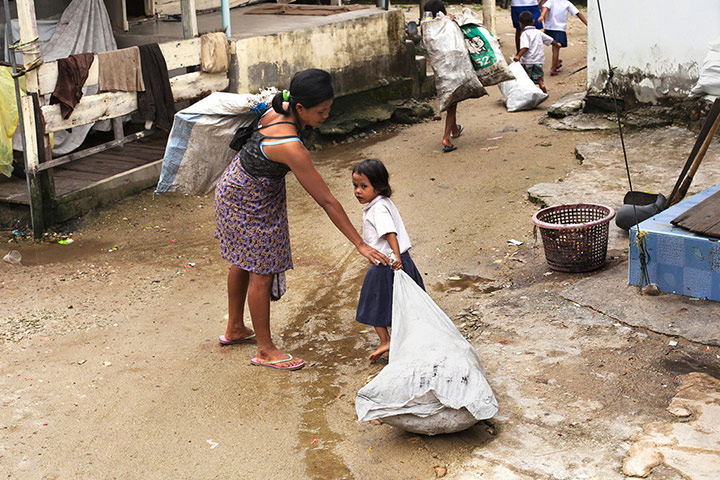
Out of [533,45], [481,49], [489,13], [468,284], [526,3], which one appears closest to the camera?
[468,284]

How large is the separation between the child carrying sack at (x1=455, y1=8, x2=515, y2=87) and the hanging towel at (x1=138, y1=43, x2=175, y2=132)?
2998mm

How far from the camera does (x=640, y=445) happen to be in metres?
3.11

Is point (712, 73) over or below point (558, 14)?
below

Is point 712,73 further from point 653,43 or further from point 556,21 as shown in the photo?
point 556,21

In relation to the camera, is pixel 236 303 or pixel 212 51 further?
pixel 212 51

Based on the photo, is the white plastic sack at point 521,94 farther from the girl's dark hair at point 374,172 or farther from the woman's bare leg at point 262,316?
the woman's bare leg at point 262,316

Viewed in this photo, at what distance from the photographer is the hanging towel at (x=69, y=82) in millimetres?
6500

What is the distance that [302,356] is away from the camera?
14.5ft

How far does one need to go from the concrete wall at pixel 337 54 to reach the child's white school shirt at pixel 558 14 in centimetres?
250

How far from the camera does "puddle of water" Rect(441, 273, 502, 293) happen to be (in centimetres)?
511

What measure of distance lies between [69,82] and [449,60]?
11.9ft

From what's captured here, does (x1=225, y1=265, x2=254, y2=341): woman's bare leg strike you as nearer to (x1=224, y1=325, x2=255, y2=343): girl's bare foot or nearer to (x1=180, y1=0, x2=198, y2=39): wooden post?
(x1=224, y1=325, x2=255, y2=343): girl's bare foot

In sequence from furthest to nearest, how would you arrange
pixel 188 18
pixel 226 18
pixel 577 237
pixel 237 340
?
pixel 226 18 < pixel 188 18 < pixel 577 237 < pixel 237 340

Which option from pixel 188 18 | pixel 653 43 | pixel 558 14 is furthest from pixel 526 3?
pixel 188 18
